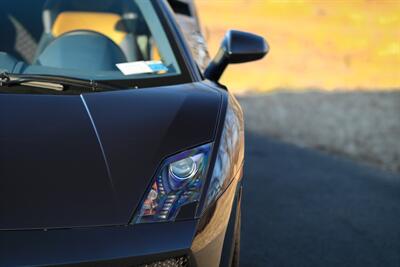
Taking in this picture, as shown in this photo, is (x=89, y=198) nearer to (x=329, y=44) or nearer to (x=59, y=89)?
(x=59, y=89)

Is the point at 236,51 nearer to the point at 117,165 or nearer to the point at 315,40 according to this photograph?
the point at 117,165

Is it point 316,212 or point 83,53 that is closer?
point 83,53

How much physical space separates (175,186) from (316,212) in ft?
8.43

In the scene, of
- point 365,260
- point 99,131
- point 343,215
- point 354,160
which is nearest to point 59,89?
point 99,131

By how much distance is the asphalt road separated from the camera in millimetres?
3727

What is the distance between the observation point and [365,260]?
3.68 metres

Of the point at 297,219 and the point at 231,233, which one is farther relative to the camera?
the point at 297,219

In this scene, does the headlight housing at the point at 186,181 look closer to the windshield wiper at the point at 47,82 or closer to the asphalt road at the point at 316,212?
the windshield wiper at the point at 47,82

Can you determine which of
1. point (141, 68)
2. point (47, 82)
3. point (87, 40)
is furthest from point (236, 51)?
point (47, 82)

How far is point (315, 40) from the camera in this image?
24.4 metres

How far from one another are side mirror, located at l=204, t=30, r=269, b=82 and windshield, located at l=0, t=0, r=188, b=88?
12.8 inches

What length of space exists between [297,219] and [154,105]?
86.1 inches

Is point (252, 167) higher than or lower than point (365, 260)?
lower

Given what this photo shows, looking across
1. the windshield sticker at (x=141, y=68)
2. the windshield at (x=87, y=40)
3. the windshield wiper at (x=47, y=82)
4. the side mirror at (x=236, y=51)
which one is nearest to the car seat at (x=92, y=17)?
the windshield at (x=87, y=40)
